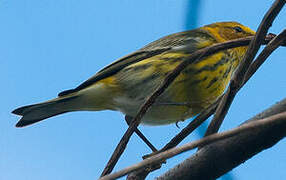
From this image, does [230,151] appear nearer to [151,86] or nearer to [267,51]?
[267,51]

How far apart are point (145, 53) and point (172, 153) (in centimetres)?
211

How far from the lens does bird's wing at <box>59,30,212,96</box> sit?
2891mm

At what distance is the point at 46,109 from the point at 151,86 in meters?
0.71

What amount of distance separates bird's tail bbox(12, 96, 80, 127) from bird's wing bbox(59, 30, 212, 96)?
0.05m

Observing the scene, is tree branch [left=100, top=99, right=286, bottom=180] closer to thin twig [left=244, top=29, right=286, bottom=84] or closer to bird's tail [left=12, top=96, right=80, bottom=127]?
thin twig [left=244, top=29, right=286, bottom=84]

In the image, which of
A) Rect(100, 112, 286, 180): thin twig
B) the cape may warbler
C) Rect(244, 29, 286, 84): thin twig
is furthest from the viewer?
the cape may warbler

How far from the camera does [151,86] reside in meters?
2.69

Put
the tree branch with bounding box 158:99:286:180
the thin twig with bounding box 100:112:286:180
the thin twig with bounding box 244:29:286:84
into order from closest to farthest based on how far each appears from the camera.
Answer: the thin twig with bounding box 100:112:286:180 < the tree branch with bounding box 158:99:286:180 < the thin twig with bounding box 244:29:286:84

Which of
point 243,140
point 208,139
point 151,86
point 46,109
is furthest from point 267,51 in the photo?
point 46,109

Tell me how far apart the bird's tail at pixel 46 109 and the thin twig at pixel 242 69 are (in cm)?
166

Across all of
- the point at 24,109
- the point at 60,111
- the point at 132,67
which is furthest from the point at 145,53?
the point at 24,109

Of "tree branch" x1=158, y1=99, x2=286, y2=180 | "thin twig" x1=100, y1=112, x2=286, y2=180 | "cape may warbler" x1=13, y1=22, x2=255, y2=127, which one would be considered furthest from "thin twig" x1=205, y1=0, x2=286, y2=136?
"cape may warbler" x1=13, y1=22, x2=255, y2=127

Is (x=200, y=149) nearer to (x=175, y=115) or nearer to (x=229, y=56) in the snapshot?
(x=175, y=115)

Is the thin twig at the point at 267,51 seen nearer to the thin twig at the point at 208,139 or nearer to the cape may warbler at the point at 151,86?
the thin twig at the point at 208,139
